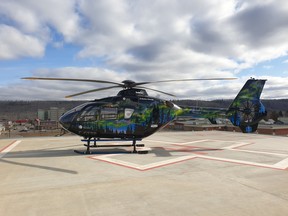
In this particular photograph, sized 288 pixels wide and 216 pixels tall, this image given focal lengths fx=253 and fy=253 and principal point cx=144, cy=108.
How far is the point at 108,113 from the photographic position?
1370 centimetres

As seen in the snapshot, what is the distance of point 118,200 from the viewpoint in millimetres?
6309

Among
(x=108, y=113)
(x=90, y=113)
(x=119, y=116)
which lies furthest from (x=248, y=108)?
(x=90, y=113)

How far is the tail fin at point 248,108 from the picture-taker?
1584 centimetres

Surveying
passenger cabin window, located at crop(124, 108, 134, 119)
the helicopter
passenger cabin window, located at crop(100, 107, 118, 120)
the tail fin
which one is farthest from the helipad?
the tail fin

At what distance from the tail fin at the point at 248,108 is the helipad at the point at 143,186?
3943mm

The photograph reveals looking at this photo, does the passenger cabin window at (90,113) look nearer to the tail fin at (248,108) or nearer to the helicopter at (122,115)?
the helicopter at (122,115)

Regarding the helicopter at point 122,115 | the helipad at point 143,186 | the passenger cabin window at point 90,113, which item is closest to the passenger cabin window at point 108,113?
the helicopter at point 122,115

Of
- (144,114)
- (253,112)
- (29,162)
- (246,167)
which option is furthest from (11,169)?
(253,112)

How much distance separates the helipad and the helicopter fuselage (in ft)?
6.22

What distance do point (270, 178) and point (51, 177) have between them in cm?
748

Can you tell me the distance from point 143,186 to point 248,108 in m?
11.0

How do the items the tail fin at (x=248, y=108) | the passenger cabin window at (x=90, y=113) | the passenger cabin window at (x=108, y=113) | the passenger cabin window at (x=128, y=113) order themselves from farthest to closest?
the tail fin at (x=248, y=108) → the passenger cabin window at (x=128, y=113) → the passenger cabin window at (x=108, y=113) → the passenger cabin window at (x=90, y=113)

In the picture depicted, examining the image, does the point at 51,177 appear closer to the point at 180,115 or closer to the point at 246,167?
the point at 246,167

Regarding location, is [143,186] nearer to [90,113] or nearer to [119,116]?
[119,116]
